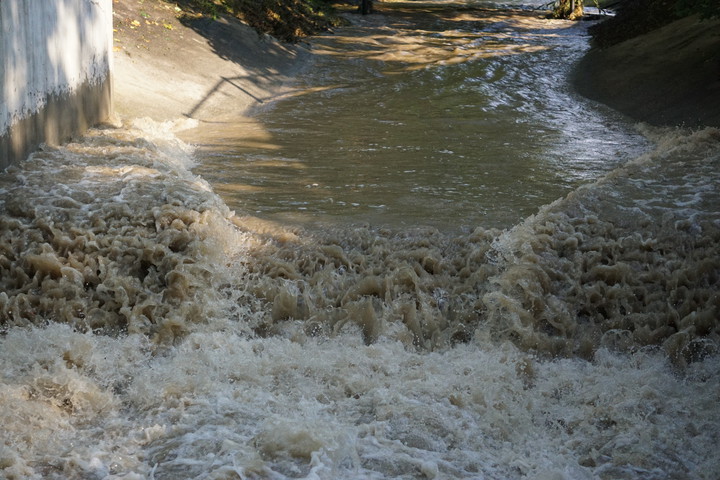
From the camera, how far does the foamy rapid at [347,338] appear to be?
478 centimetres

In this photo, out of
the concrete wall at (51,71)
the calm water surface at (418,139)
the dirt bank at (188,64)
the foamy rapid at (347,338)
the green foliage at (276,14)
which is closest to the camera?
the foamy rapid at (347,338)

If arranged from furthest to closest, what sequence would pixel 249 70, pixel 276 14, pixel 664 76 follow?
1. pixel 276 14
2. pixel 249 70
3. pixel 664 76

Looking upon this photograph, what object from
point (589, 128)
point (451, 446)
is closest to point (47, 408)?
point (451, 446)

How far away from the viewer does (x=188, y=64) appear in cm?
1472

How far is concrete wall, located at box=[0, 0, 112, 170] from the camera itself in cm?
789

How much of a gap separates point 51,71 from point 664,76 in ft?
35.3

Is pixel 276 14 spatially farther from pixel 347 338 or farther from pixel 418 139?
pixel 347 338

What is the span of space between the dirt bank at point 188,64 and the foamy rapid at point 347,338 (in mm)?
4426

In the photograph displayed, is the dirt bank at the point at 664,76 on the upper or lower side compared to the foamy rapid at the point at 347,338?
upper

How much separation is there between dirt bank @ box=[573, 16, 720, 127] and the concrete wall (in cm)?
885

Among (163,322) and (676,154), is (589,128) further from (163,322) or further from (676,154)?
(163,322)

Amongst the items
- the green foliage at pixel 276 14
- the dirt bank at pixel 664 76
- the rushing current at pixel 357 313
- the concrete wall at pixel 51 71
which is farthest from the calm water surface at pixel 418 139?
the concrete wall at pixel 51 71

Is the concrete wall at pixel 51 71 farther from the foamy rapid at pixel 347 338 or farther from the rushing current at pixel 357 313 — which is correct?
the foamy rapid at pixel 347 338

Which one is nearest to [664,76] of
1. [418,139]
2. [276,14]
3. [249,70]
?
[418,139]
